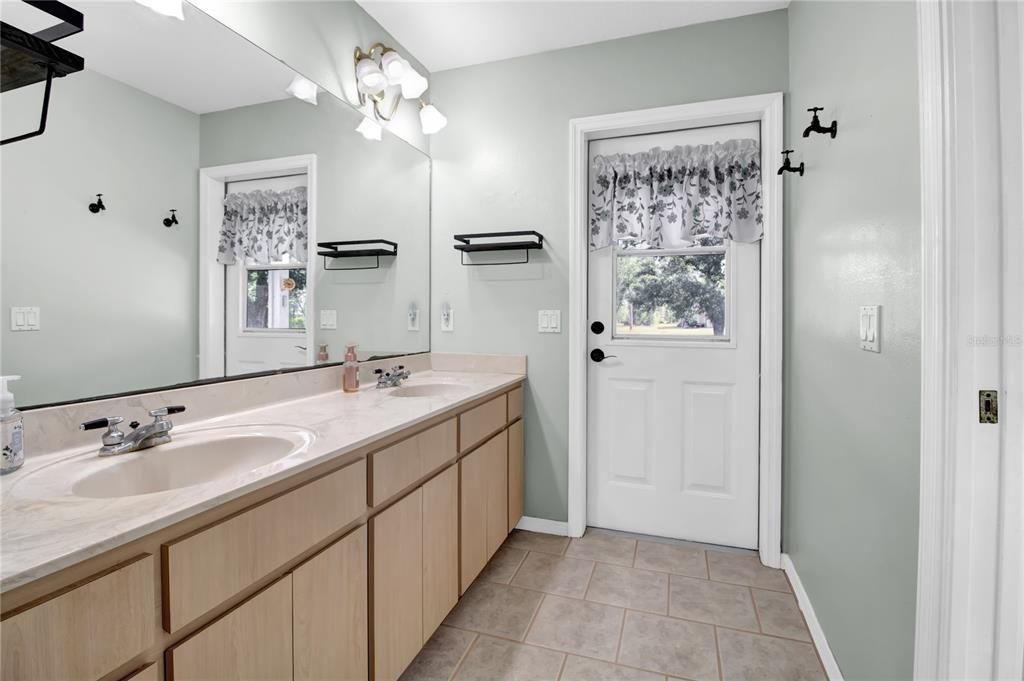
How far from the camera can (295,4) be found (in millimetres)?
1780

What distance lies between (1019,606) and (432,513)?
1.39 m

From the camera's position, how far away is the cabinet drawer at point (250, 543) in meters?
0.77

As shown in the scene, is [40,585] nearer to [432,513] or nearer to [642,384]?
[432,513]

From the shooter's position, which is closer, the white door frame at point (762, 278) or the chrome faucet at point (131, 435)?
the chrome faucet at point (131, 435)

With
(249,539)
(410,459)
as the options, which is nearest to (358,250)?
(410,459)

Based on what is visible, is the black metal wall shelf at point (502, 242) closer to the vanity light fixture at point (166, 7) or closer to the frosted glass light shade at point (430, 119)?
the frosted glass light shade at point (430, 119)

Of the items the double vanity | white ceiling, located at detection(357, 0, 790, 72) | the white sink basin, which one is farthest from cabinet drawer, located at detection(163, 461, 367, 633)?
white ceiling, located at detection(357, 0, 790, 72)

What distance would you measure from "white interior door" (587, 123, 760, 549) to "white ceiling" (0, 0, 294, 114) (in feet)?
5.29

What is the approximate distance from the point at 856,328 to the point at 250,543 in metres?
1.61

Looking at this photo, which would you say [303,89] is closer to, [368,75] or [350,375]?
[368,75]

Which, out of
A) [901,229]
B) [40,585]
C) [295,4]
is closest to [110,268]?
[40,585]

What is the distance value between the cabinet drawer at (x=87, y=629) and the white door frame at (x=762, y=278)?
192 cm

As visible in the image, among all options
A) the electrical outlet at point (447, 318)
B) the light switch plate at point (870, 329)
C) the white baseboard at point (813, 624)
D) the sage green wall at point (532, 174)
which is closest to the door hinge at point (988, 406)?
the light switch plate at point (870, 329)

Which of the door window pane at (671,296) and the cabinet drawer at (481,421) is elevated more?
the door window pane at (671,296)
